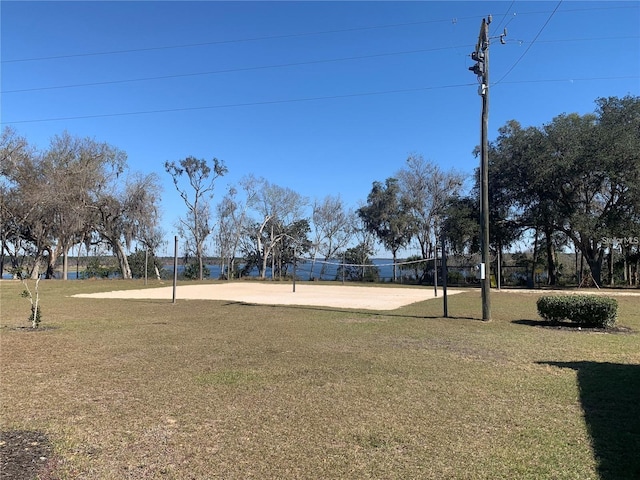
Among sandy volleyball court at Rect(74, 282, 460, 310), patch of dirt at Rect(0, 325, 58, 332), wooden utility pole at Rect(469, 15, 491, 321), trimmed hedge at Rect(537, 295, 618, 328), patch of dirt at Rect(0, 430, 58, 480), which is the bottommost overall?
sandy volleyball court at Rect(74, 282, 460, 310)

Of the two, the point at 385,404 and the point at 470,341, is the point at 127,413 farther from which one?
the point at 470,341

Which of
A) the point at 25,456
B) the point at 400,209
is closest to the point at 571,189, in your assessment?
the point at 400,209

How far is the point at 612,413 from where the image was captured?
3.81 metres

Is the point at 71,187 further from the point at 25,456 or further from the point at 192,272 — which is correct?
the point at 25,456

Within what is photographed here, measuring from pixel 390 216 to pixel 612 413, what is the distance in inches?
1246

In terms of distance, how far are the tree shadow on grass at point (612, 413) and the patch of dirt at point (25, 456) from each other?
330 cm

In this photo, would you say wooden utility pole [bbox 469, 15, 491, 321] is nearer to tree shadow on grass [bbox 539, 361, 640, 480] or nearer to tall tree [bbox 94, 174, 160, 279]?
tree shadow on grass [bbox 539, 361, 640, 480]

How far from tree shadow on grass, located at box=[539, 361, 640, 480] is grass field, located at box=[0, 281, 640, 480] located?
2 cm

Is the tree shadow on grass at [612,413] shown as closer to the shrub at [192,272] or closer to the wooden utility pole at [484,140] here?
the wooden utility pole at [484,140]

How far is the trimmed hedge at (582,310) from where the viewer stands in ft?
28.5

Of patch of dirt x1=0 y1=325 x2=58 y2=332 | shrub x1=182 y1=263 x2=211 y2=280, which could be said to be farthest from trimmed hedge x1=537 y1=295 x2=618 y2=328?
shrub x1=182 y1=263 x2=211 y2=280

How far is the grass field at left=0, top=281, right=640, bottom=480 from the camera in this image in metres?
2.84

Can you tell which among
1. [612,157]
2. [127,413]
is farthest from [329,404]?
[612,157]

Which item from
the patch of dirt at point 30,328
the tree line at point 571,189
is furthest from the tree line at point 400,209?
the patch of dirt at point 30,328
